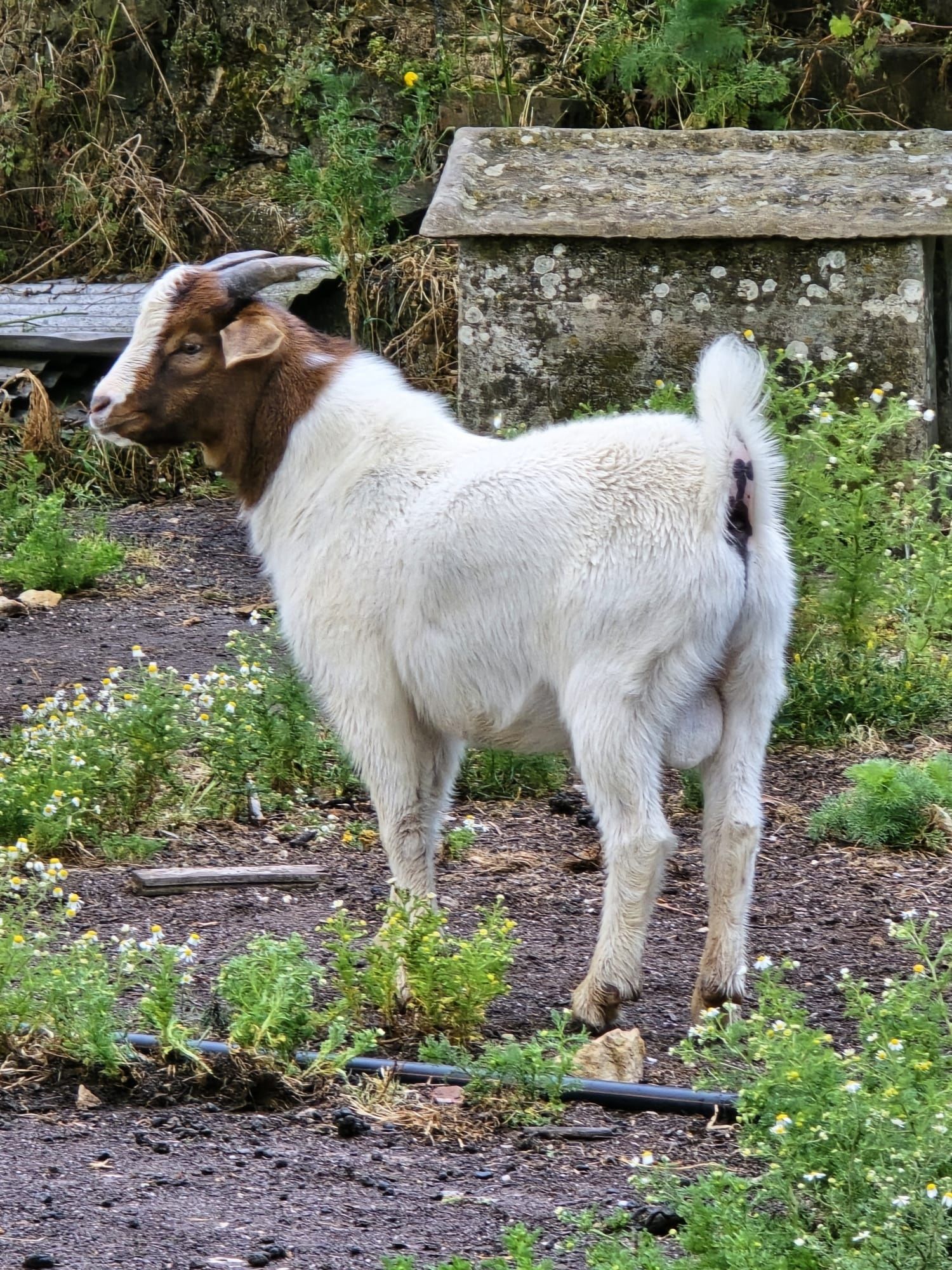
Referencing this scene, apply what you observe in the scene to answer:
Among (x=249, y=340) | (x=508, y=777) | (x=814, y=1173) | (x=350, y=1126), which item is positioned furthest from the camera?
(x=508, y=777)

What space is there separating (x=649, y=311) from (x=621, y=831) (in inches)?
169

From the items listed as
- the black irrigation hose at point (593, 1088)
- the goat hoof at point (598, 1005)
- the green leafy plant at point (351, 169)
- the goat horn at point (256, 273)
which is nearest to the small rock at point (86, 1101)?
the black irrigation hose at point (593, 1088)

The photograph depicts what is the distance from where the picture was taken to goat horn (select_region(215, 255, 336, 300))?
15.1 ft

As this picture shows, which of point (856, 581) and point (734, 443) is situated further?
point (856, 581)

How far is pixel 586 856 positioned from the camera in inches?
219

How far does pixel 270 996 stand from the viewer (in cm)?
380

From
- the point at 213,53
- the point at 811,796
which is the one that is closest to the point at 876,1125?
the point at 811,796

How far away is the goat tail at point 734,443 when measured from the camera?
3.95m

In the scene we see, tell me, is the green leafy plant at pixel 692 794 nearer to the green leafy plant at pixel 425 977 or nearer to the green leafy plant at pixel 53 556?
the green leafy plant at pixel 425 977

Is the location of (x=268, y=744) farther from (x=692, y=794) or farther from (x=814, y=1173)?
(x=814, y=1173)

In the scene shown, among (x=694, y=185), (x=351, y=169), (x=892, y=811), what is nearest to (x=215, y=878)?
(x=892, y=811)

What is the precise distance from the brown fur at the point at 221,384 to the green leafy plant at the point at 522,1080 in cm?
179

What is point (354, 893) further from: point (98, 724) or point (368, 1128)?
point (368, 1128)

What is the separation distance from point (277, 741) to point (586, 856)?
1.21m
